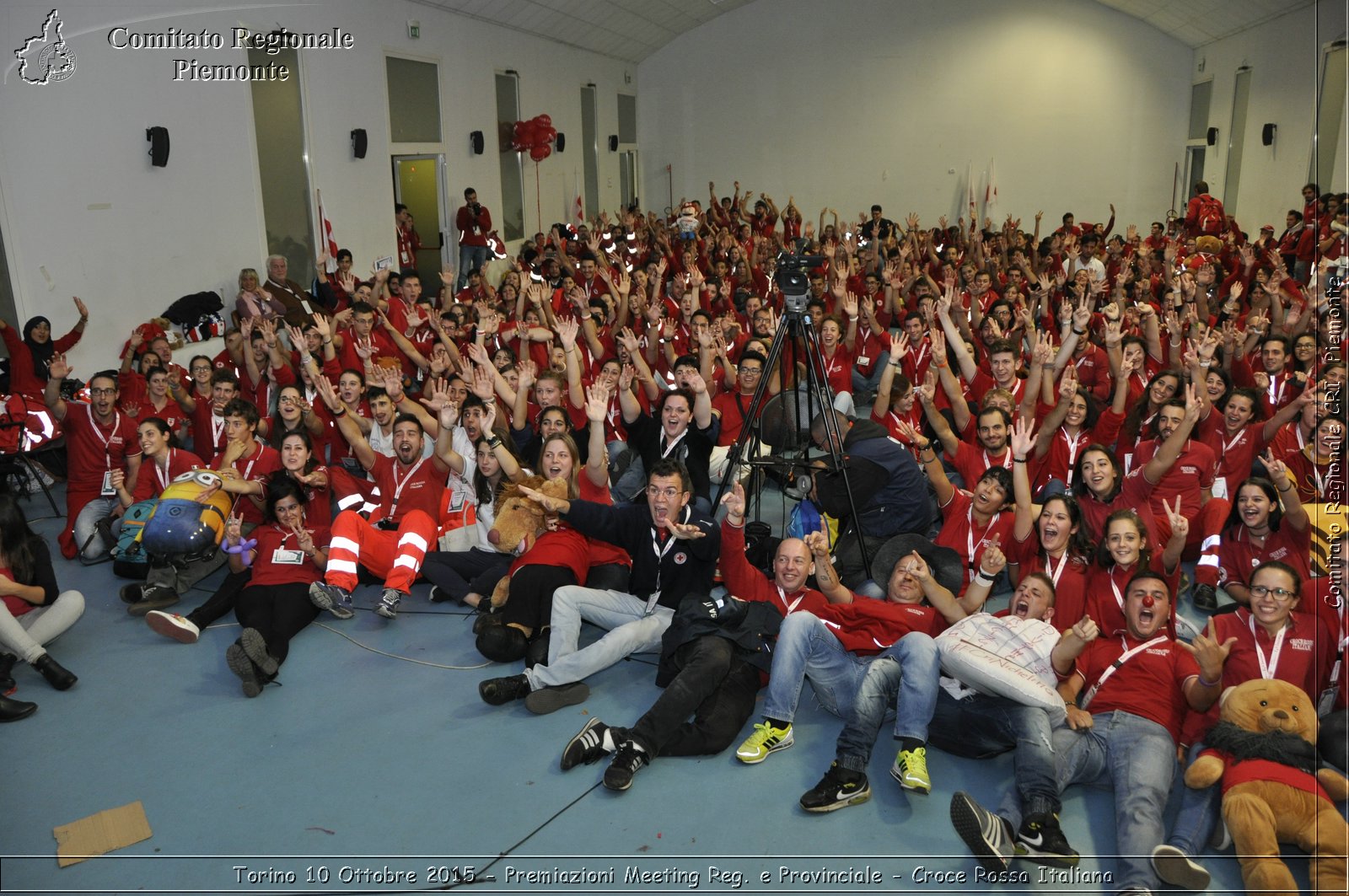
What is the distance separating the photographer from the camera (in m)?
13.2

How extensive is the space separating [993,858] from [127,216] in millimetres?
8355

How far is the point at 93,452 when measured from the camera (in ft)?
20.8

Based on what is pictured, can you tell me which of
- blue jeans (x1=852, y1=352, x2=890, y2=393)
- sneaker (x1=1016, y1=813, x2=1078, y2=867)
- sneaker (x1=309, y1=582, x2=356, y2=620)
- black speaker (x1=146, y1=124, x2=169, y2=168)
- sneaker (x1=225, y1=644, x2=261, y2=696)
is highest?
black speaker (x1=146, y1=124, x2=169, y2=168)

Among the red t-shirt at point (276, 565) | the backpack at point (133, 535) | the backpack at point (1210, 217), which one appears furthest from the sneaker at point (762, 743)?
the backpack at point (1210, 217)

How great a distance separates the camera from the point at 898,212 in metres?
20.5

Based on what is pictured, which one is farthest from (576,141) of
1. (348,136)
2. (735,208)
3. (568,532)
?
(568,532)

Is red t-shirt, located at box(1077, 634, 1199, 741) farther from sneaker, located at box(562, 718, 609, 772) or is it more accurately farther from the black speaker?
the black speaker

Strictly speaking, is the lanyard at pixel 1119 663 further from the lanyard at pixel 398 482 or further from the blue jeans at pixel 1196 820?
the lanyard at pixel 398 482

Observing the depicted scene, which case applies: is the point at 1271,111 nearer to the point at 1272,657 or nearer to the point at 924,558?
the point at 924,558

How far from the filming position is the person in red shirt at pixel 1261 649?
3396 mm

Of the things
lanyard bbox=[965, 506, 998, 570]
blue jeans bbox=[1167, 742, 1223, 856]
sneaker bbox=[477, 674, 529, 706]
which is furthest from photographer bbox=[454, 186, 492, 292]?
blue jeans bbox=[1167, 742, 1223, 856]

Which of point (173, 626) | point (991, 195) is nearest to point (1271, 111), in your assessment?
point (991, 195)

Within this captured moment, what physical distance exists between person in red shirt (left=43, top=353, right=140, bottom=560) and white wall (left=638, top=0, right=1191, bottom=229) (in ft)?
53.0

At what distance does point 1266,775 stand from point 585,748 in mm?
2385
